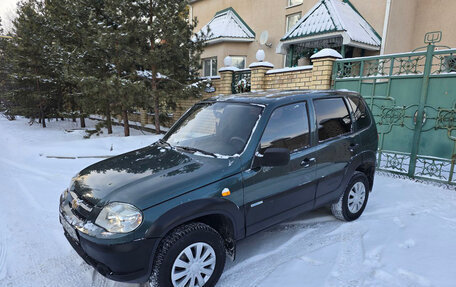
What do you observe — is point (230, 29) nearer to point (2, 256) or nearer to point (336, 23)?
point (336, 23)

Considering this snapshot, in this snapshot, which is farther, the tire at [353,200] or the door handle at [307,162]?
the tire at [353,200]

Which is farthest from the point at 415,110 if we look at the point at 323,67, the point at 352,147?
the point at 352,147

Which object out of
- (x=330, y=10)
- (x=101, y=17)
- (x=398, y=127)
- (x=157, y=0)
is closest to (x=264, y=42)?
(x=330, y=10)

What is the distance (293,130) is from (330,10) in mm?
9471

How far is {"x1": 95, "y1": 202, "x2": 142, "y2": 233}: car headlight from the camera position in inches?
82.8

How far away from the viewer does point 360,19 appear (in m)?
10.9

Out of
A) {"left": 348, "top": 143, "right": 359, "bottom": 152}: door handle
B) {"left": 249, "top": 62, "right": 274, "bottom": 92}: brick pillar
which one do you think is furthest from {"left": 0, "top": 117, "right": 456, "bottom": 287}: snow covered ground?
{"left": 249, "top": 62, "right": 274, "bottom": 92}: brick pillar

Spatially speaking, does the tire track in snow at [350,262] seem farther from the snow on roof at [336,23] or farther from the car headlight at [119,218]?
the snow on roof at [336,23]

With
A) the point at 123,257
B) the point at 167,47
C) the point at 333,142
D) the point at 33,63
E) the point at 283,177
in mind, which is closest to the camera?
the point at 123,257

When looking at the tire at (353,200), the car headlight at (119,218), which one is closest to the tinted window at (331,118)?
the tire at (353,200)

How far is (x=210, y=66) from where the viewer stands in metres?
16.0

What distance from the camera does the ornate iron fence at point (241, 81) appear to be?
386 inches

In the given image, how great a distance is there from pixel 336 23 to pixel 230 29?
6.25 m

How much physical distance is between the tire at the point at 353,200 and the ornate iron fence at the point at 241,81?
6.37 m
